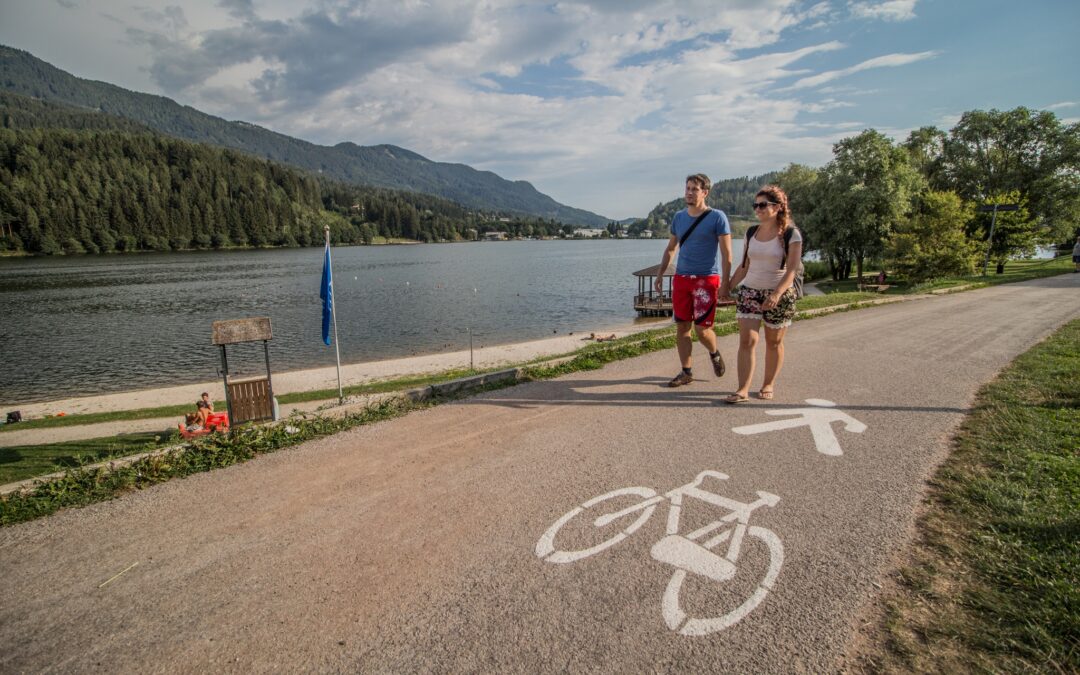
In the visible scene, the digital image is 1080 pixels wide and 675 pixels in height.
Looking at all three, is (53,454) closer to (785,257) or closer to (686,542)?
(686,542)

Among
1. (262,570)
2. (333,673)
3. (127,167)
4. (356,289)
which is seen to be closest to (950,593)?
(333,673)

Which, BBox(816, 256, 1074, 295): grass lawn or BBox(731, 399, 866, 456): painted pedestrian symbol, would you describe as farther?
BBox(816, 256, 1074, 295): grass lawn

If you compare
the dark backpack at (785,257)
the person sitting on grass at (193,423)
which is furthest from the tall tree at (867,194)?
the person sitting on grass at (193,423)

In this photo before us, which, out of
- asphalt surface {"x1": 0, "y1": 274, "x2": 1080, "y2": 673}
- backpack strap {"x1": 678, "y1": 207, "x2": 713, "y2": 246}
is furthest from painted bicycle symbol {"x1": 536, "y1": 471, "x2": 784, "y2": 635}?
backpack strap {"x1": 678, "y1": 207, "x2": 713, "y2": 246}

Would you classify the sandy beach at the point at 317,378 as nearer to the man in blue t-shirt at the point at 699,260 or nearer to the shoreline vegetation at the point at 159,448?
the shoreline vegetation at the point at 159,448

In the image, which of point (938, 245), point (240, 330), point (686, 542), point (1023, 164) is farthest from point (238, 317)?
point (1023, 164)

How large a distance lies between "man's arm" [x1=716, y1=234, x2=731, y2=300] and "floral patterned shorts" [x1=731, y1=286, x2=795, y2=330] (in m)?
0.18

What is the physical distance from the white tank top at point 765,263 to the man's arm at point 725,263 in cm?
26

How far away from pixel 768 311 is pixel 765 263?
592 mm

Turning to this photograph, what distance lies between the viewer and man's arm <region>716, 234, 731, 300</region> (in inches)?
251

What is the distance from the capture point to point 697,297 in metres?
6.71

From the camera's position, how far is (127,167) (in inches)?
5778

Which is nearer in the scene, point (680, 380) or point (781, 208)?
point (781, 208)

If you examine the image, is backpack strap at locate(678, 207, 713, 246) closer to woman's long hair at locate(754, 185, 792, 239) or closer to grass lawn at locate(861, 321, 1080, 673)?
woman's long hair at locate(754, 185, 792, 239)
